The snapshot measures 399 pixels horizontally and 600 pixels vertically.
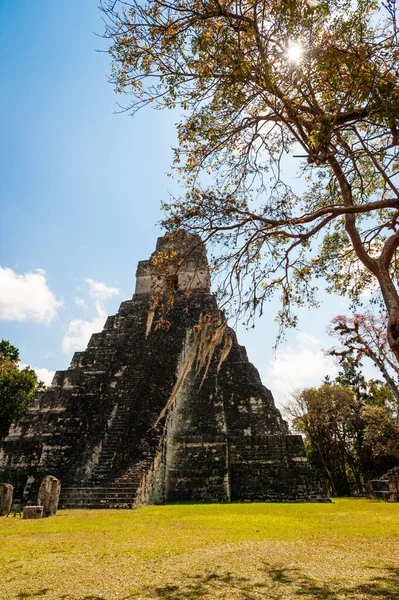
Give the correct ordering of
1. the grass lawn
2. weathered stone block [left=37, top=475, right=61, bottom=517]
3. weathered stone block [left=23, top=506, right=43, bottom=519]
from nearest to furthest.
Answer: the grass lawn < weathered stone block [left=23, top=506, right=43, bottom=519] < weathered stone block [left=37, top=475, right=61, bottom=517]

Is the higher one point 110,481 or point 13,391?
point 13,391

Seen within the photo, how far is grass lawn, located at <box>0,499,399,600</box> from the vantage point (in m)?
2.96

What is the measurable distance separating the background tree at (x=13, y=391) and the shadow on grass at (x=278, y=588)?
2017 centimetres

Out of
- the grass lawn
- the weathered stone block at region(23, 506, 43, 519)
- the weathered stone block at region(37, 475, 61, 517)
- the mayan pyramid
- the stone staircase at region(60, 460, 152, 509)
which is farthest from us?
the mayan pyramid

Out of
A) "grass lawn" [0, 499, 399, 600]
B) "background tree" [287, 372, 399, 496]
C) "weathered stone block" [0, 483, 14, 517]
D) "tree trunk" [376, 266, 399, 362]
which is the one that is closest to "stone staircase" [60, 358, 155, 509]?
"weathered stone block" [0, 483, 14, 517]

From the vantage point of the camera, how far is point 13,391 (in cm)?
2183

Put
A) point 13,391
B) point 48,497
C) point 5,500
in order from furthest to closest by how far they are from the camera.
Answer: point 13,391
point 5,500
point 48,497

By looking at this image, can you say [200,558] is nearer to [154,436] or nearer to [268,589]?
[268,589]

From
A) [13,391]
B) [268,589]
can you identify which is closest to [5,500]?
[268,589]

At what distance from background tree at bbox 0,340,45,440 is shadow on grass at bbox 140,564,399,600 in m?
20.2

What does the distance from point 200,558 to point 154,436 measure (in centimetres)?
701

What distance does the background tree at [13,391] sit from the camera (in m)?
21.1

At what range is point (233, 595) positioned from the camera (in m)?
2.85

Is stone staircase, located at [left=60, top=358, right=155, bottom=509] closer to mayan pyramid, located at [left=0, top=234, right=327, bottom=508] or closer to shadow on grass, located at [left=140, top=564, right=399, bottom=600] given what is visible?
mayan pyramid, located at [left=0, top=234, right=327, bottom=508]
